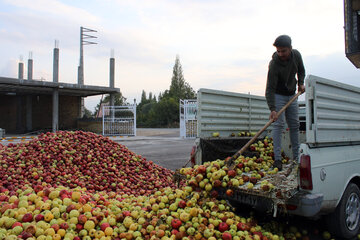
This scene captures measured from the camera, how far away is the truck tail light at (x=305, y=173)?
3131 millimetres

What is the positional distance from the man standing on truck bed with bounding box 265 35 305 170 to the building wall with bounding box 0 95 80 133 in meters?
24.8

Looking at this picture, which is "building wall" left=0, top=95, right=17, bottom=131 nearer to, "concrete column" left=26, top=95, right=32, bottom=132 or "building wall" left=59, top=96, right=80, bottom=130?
"concrete column" left=26, top=95, right=32, bottom=132

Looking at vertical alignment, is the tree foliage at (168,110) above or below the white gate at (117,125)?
above

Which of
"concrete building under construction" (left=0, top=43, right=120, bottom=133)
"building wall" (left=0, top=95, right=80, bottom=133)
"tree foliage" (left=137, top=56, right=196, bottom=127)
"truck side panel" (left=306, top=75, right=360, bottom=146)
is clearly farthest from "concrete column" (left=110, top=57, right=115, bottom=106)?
"tree foliage" (left=137, top=56, right=196, bottom=127)

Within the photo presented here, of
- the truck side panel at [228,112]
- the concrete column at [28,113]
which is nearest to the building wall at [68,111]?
the concrete column at [28,113]

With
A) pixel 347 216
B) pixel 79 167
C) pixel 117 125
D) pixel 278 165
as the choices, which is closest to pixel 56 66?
pixel 117 125

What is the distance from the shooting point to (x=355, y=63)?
340 inches

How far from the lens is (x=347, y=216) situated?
3.72 meters

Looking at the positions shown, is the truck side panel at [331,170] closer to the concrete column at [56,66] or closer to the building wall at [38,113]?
the concrete column at [56,66]

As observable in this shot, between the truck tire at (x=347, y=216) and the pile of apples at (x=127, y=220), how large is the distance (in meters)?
0.53

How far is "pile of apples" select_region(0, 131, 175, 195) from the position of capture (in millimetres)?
5566

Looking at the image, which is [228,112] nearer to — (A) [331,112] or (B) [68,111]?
(A) [331,112]

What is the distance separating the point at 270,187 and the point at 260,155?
1695 millimetres

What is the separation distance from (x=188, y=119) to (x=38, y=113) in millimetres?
15270
